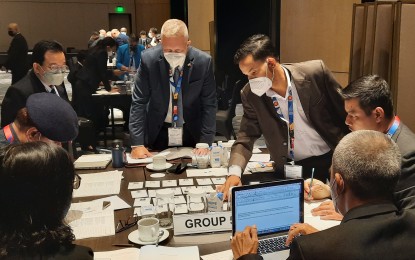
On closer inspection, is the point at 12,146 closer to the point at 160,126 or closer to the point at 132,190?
the point at 132,190

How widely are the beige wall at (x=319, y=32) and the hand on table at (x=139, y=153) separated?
2.00 meters

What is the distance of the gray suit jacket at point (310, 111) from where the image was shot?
101 inches

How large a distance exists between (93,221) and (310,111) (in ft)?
4.57

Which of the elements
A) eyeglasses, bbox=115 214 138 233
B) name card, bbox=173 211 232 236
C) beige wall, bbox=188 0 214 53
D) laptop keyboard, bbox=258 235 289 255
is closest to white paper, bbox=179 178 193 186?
eyeglasses, bbox=115 214 138 233

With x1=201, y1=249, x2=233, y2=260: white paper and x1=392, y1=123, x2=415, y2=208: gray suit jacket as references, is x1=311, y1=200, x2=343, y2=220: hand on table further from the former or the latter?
x1=201, y1=249, x2=233, y2=260: white paper

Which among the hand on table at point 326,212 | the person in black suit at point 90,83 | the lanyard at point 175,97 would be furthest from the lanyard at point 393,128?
the person in black suit at point 90,83

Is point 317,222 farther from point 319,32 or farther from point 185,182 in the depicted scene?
point 319,32

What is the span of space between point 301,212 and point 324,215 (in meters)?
0.21

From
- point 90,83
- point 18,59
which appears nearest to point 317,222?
point 90,83

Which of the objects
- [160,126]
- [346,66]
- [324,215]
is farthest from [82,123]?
[324,215]

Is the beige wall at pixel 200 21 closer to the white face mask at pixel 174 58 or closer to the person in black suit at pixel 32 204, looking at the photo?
the white face mask at pixel 174 58

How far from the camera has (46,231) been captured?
1.21 m

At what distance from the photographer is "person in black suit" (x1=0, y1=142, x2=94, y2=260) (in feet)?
3.87

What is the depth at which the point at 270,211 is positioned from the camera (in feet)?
5.63
